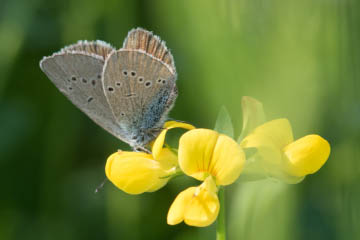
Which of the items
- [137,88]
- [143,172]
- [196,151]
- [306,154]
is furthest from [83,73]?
[306,154]

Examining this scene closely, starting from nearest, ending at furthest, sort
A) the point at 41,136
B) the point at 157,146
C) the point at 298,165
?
1. the point at 298,165
2. the point at 157,146
3. the point at 41,136

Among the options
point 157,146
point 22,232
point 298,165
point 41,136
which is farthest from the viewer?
point 41,136

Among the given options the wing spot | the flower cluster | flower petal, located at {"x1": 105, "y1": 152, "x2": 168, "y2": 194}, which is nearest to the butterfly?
the wing spot

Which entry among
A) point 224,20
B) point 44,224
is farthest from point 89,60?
point 44,224

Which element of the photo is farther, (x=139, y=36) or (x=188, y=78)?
(x=188, y=78)

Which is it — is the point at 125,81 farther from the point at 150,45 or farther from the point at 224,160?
the point at 224,160

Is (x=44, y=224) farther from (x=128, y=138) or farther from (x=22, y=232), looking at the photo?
(x=128, y=138)

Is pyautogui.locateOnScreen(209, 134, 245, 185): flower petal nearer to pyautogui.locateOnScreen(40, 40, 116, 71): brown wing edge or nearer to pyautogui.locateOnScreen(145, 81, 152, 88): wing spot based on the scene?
pyautogui.locateOnScreen(145, 81, 152, 88): wing spot

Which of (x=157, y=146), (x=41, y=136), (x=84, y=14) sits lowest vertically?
(x=41, y=136)

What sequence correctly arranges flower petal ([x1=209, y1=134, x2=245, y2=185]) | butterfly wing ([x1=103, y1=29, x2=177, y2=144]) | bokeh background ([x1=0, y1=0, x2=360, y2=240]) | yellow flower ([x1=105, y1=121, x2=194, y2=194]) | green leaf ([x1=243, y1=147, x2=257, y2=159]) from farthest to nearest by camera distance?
bokeh background ([x1=0, y1=0, x2=360, y2=240]), butterfly wing ([x1=103, y1=29, x2=177, y2=144]), yellow flower ([x1=105, y1=121, x2=194, y2=194]), green leaf ([x1=243, y1=147, x2=257, y2=159]), flower petal ([x1=209, y1=134, x2=245, y2=185])
